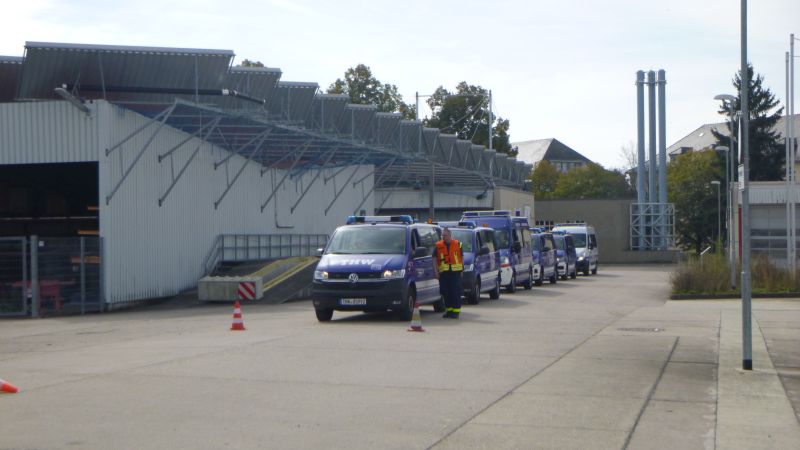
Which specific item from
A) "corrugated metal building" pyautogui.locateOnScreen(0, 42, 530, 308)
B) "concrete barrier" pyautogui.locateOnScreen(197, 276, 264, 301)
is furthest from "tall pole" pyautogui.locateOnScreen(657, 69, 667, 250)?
"concrete barrier" pyautogui.locateOnScreen(197, 276, 264, 301)

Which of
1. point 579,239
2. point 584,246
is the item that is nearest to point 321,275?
point 584,246

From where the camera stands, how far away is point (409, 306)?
63.0ft

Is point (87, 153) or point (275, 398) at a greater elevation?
point (87, 153)

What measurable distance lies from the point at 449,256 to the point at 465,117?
67.9m

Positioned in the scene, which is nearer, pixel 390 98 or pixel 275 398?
pixel 275 398

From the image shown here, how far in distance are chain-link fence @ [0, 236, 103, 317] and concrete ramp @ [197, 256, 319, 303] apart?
12.1ft

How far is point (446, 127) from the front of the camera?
87.1 metres

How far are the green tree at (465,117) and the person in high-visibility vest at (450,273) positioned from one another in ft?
218

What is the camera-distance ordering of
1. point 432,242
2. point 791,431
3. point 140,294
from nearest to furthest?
point 791,431 < point 432,242 < point 140,294

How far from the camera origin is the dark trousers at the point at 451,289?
66.2 ft

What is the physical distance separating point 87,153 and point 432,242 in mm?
11104

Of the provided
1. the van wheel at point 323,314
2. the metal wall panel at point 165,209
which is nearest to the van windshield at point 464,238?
the van wheel at point 323,314

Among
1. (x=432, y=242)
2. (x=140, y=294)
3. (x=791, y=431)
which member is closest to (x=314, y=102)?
(x=140, y=294)

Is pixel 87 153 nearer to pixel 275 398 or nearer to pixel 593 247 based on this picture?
pixel 275 398
